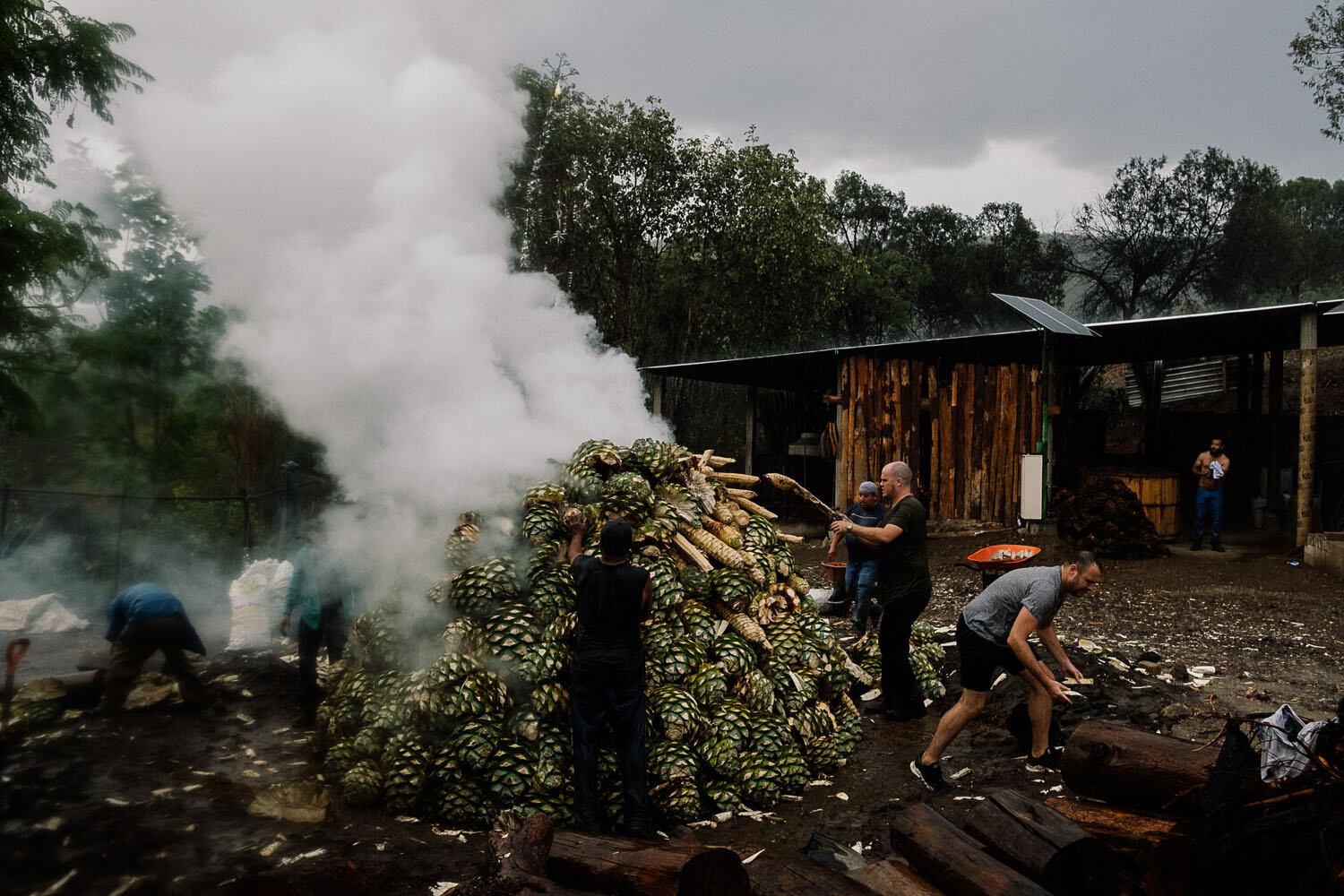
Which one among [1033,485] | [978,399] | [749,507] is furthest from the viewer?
[978,399]

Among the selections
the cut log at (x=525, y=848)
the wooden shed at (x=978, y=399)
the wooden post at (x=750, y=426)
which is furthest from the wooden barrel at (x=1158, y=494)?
Answer: the cut log at (x=525, y=848)

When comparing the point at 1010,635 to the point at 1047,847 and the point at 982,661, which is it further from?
the point at 1047,847

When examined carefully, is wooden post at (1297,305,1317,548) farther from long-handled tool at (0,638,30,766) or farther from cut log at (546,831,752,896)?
long-handled tool at (0,638,30,766)

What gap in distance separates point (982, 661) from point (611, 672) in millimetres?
2304

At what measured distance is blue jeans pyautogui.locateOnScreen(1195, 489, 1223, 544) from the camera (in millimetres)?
12570

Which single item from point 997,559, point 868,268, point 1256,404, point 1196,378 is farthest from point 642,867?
point 1196,378

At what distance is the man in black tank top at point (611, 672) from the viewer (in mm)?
4586

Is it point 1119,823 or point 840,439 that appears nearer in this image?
point 1119,823

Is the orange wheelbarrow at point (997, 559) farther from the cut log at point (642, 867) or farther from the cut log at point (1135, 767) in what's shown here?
the cut log at point (642, 867)

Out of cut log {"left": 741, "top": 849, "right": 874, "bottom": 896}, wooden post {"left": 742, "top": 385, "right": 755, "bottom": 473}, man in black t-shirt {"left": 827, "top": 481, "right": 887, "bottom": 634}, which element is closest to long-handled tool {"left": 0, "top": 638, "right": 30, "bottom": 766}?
cut log {"left": 741, "top": 849, "right": 874, "bottom": 896}

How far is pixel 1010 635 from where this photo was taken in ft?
15.7

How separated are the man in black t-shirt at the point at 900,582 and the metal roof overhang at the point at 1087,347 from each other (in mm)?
7681

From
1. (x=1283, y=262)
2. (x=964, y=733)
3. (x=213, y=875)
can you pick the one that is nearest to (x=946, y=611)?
(x=964, y=733)

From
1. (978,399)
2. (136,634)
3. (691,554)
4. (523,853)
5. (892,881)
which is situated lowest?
(523,853)
